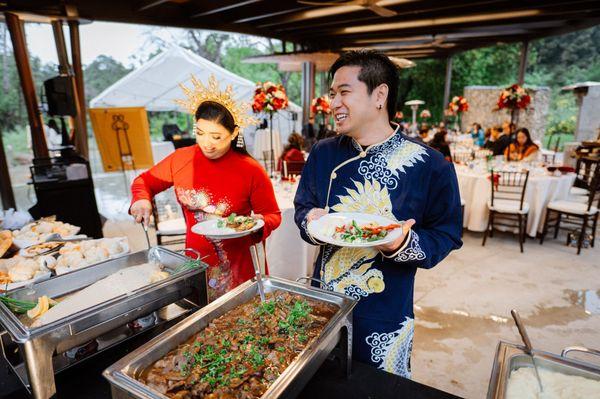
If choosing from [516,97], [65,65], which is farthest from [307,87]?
[65,65]

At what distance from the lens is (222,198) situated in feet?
6.41

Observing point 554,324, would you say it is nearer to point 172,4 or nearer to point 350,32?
point 172,4

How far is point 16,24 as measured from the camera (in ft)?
16.3

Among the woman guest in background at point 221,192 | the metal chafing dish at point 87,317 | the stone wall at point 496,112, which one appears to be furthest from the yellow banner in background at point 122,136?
the stone wall at point 496,112

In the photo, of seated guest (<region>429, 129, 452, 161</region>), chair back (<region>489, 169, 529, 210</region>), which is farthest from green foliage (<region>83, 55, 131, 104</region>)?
chair back (<region>489, 169, 529, 210</region>)

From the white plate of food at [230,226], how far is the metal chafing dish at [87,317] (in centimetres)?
17

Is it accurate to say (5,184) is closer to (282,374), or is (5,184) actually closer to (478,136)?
(282,374)

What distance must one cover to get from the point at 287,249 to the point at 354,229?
2310mm

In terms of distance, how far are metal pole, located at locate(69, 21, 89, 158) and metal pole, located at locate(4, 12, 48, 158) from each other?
501mm

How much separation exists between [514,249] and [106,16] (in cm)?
705

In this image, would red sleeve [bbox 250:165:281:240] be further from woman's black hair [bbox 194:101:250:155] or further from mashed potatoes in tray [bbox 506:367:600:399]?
mashed potatoes in tray [bbox 506:367:600:399]

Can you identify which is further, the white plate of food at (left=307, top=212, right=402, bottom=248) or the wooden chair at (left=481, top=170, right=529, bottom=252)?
the wooden chair at (left=481, top=170, right=529, bottom=252)

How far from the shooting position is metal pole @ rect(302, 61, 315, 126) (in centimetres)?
939

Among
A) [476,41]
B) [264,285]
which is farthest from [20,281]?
[476,41]
